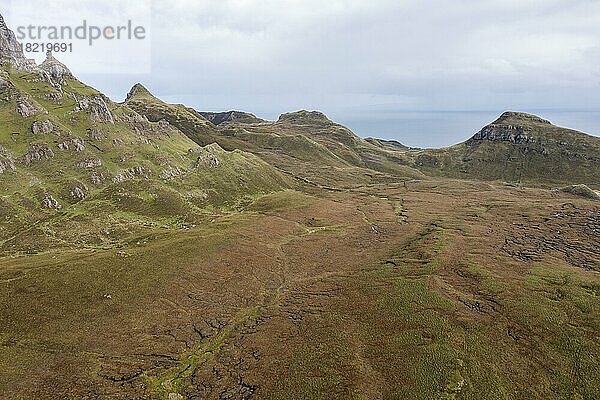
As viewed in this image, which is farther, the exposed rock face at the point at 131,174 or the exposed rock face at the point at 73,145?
the exposed rock face at the point at 73,145

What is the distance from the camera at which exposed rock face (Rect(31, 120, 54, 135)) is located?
554ft

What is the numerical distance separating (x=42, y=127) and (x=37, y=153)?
19.0m

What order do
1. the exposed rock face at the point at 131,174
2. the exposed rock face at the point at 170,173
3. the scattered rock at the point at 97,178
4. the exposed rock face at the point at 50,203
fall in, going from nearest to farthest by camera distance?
the exposed rock face at the point at 50,203 < the scattered rock at the point at 97,178 < the exposed rock face at the point at 131,174 < the exposed rock face at the point at 170,173

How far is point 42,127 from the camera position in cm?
17025

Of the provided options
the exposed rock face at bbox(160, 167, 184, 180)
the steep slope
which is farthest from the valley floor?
the exposed rock face at bbox(160, 167, 184, 180)

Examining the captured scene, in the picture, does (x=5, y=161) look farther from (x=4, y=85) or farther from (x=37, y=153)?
(x=4, y=85)

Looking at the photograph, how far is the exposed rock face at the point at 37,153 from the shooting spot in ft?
506

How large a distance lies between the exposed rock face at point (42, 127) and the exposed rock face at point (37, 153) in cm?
1220

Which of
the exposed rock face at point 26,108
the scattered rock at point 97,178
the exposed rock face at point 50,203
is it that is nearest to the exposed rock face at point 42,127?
the exposed rock face at point 26,108

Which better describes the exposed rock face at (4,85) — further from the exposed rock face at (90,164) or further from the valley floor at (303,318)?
the valley floor at (303,318)

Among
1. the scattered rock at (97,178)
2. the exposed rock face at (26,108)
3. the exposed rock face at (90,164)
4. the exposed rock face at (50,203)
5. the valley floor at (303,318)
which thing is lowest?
the valley floor at (303,318)

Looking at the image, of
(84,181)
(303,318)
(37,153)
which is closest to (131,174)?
(84,181)

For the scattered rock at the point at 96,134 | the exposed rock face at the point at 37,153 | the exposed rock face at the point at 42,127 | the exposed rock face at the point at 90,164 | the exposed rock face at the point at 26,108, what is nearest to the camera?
the exposed rock face at the point at 37,153

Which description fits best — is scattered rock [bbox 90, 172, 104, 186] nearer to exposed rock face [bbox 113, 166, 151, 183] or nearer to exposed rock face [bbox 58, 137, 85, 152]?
exposed rock face [bbox 113, 166, 151, 183]
